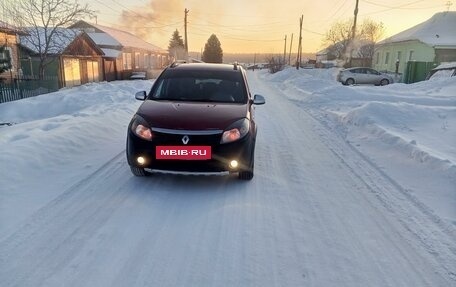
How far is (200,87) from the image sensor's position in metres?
5.95

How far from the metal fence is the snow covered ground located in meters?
9.67

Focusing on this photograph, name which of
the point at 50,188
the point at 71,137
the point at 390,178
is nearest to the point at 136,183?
the point at 50,188

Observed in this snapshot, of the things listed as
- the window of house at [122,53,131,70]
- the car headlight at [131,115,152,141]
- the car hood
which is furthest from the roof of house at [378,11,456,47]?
the car headlight at [131,115,152,141]

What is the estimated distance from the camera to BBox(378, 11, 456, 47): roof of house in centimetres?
3328

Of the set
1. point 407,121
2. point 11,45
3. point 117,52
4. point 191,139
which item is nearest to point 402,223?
point 191,139

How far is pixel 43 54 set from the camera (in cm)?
2530

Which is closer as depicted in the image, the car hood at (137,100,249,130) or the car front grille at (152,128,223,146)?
the car front grille at (152,128,223,146)

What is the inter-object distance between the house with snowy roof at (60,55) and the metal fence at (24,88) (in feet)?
16.9

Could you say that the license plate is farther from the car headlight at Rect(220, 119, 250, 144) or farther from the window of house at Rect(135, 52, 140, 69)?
the window of house at Rect(135, 52, 140, 69)

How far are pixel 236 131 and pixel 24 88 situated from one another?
15827mm

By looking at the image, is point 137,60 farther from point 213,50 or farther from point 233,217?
point 233,217

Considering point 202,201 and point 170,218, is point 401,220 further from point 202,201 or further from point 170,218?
point 170,218

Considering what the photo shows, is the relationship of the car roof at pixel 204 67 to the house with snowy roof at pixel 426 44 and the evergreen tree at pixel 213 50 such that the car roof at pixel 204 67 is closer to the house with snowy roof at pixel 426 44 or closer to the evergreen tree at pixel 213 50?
the house with snowy roof at pixel 426 44

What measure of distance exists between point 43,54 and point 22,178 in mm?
23721
